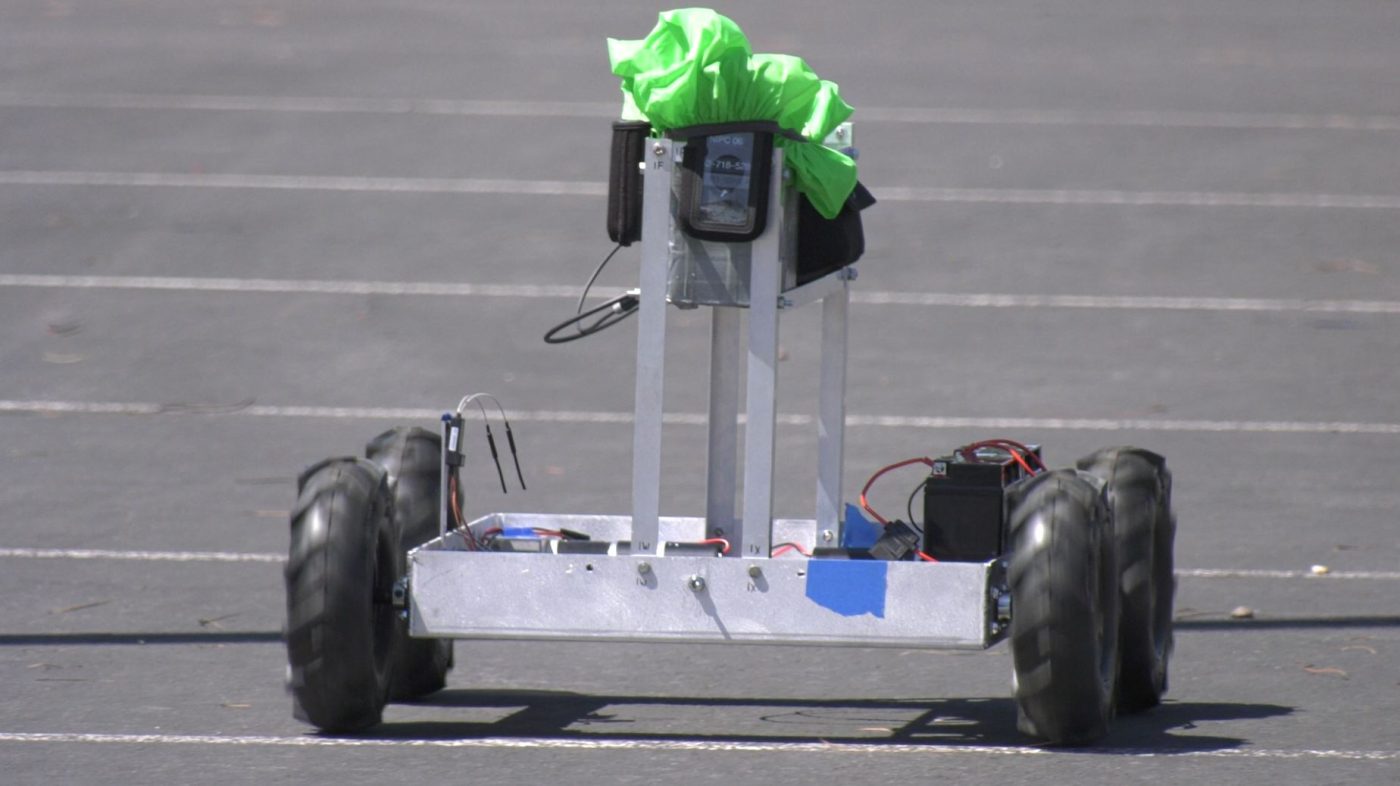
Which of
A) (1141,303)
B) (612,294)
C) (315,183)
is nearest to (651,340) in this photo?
(612,294)

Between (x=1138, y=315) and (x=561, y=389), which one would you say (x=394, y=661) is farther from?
(x=1138, y=315)

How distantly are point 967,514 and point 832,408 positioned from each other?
0.76 meters

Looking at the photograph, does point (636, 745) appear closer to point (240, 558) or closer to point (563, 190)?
point (240, 558)

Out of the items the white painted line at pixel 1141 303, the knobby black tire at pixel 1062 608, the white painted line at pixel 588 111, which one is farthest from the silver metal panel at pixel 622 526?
the white painted line at pixel 588 111

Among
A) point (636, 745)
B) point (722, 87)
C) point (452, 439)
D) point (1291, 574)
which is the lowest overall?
point (636, 745)

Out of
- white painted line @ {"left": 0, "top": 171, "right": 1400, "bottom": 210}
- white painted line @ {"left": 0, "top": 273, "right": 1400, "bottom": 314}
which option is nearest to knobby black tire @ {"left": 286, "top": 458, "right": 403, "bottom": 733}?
white painted line @ {"left": 0, "top": 273, "right": 1400, "bottom": 314}

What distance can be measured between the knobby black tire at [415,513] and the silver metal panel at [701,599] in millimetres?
705

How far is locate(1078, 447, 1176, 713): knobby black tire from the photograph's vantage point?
680 centimetres

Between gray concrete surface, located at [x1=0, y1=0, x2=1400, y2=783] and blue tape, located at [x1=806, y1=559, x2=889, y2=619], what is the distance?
1.42 ft

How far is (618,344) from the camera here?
13719mm

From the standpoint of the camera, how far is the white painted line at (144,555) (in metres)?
9.22

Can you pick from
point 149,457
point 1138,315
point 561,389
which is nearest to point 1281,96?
point 1138,315

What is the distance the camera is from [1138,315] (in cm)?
1396

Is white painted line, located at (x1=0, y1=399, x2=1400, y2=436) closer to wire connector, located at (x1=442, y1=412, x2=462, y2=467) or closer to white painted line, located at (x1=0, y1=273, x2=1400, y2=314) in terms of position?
white painted line, located at (x1=0, y1=273, x2=1400, y2=314)
